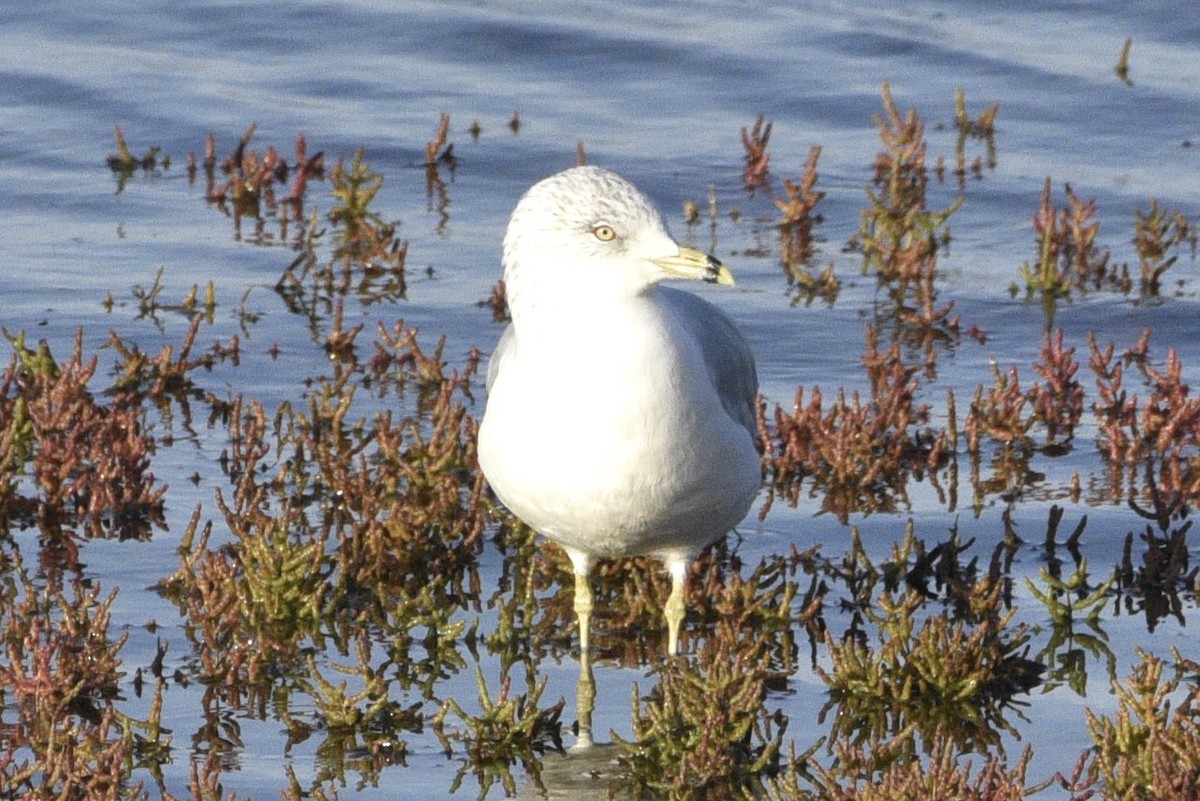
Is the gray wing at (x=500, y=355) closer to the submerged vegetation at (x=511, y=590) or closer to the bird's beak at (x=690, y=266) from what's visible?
the submerged vegetation at (x=511, y=590)

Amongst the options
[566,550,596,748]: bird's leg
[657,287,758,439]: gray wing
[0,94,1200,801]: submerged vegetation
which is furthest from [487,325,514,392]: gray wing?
[566,550,596,748]: bird's leg

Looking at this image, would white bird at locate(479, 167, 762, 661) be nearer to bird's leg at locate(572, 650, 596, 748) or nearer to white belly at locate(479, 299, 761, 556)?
white belly at locate(479, 299, 761, 556)

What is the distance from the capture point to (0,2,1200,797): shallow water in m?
7.10

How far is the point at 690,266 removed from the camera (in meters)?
5.69

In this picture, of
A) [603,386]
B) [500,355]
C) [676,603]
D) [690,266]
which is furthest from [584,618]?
[690,266]

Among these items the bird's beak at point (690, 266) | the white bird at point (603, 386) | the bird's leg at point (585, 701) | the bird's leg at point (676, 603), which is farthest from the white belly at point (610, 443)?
the bird's leg at point (585, 701)

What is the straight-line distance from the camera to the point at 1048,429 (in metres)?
7.96

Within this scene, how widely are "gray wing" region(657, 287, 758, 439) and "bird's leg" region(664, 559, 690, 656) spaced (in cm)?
48

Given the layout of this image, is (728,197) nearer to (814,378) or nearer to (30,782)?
(814,378)

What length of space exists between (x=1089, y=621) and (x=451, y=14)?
9.33 meters

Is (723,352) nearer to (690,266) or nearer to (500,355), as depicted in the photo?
(500,355)

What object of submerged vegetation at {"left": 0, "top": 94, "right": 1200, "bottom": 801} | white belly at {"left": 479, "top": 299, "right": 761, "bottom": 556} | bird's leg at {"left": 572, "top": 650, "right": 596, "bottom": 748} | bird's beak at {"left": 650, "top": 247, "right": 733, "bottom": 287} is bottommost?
bird's leg at {"left": 572, "top": 650, "right": 596, "bottom": 748}

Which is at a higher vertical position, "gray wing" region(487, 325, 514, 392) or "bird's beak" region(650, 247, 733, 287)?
"bird's beak" region(650, 247, 733, 287)

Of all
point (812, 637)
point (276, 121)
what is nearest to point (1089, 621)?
point (812, 637)
